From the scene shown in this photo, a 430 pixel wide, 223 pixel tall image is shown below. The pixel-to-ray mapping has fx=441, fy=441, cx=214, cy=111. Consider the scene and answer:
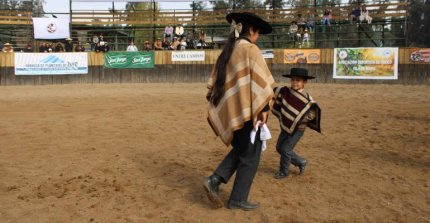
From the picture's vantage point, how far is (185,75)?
2258 centimetres

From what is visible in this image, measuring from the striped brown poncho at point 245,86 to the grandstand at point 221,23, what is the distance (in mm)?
19808

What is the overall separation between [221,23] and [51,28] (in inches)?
395

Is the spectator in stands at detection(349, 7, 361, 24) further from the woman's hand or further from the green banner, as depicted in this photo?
the woman's hand

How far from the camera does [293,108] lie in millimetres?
5348

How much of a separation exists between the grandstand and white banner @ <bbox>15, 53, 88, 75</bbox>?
3381 millimetres

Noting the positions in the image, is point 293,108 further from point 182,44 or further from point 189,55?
point 182,44

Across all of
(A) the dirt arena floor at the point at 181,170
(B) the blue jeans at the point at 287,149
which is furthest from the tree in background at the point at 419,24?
(B) the blue jeans at the point at 287,149

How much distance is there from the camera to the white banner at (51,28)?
24719mm

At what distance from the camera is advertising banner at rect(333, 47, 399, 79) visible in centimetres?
1989

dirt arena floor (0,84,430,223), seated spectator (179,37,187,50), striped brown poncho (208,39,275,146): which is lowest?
dirt arena floor (0,84,430,223)

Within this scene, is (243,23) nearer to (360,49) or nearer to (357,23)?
(360,49)

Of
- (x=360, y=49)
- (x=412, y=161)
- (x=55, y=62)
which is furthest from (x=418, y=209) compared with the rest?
(x=55, y=62)

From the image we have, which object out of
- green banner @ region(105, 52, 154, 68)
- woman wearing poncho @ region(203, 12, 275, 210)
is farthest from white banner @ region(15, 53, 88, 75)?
woman wearing poncho @ region(203, 12, 275, 210)

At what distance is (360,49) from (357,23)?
3.95 m
